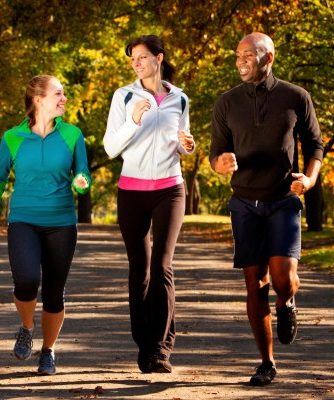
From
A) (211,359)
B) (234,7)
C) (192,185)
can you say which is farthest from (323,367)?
(192,185)

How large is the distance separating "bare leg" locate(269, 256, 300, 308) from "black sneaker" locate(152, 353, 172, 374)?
3.06 ft

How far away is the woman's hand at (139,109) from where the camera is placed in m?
8.52

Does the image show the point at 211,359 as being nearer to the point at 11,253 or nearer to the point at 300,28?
the point at 11,253

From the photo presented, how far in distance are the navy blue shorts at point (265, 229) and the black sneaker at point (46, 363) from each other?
1355 millimetres

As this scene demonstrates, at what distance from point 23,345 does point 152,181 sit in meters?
1.30

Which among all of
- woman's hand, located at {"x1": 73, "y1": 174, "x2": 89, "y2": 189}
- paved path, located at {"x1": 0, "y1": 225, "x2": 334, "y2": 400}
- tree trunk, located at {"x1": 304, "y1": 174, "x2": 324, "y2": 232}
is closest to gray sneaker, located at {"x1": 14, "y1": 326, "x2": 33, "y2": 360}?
paved path, located at {"x1": 0, "y1": 225, "x2": 334, "y2": 400}

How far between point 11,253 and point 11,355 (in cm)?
148

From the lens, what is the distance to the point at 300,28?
Result: 30516 millimetres

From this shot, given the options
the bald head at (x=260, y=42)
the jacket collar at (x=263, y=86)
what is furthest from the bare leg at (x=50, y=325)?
the bald head at (x=260, y=42)

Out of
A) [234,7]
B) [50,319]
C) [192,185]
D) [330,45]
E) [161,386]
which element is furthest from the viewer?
[192,185]

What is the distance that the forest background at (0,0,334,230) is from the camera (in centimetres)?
2211

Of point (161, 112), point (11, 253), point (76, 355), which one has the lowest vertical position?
point (76, 355)

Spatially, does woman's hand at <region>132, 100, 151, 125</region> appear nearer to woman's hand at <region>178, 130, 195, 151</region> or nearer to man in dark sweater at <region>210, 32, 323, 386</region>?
woman's hand at <region>178, 130, 195, 151</region>

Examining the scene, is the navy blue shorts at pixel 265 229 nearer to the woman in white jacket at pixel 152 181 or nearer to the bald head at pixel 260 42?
the woman in white jacket at pixel 152 181
